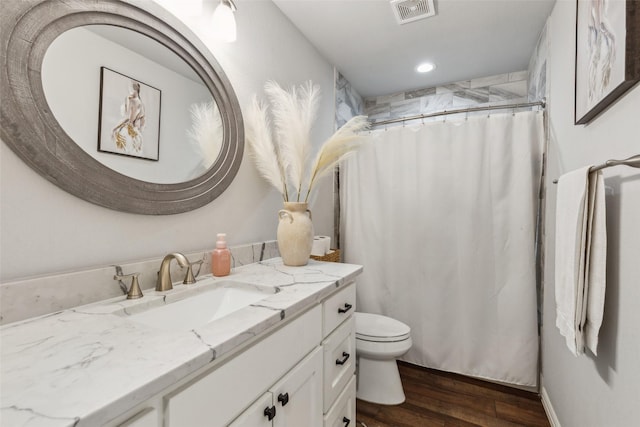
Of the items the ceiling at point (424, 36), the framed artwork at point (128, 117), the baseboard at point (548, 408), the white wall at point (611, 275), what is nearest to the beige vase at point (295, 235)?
the framed artwork at point (128, 117)

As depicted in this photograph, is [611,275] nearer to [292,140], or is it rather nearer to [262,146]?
[292,140]

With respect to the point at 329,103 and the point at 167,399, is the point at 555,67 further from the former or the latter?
the point at 167,399

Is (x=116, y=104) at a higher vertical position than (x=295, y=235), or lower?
higher

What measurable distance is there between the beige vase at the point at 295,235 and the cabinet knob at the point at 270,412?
685mm

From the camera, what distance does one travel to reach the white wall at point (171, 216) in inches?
29.7

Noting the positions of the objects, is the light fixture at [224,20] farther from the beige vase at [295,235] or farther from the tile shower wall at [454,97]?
the tile shower wall at [454,97]

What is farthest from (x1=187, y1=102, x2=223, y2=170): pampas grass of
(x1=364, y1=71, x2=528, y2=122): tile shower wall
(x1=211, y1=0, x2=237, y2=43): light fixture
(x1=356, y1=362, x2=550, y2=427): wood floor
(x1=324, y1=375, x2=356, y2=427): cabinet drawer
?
(x1=364, y1=71, x2=528, y2=122): tile shower wall

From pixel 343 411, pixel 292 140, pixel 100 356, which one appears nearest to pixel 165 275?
pixel 100 356

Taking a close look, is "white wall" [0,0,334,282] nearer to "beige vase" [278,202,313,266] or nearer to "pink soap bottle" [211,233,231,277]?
"pink soap bottle" [211,233,231,277]

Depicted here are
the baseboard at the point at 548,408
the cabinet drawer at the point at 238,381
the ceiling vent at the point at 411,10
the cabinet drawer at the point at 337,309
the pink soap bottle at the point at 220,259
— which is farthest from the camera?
the ceiling vent at the point at 411,10

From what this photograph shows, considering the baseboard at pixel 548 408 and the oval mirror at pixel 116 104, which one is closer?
the oval mirror at pixel 116 104

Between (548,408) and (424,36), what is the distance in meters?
2.37

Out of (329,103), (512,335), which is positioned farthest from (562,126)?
(329,103)

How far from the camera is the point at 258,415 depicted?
0.73m
